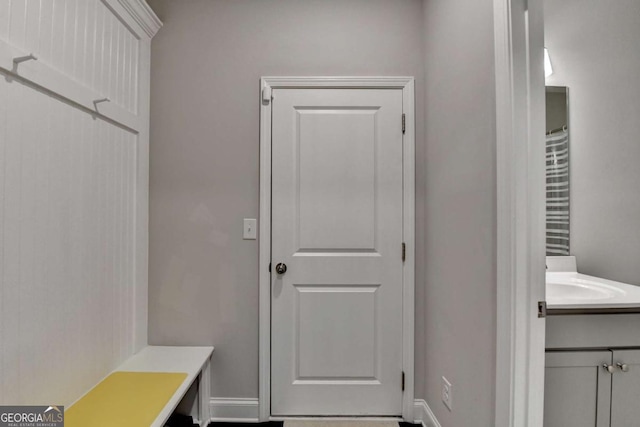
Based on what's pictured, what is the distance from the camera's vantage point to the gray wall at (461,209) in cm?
128

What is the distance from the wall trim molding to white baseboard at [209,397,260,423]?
2.20 m

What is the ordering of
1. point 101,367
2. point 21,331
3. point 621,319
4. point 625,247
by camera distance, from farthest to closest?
point 625,247, point 101,367, point 621,319, point 21,331

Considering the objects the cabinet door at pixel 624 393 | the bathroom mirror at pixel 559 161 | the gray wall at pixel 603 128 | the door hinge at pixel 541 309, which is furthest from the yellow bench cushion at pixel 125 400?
the gray wall at pixel 603 128

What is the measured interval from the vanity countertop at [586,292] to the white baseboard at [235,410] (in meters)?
1.66

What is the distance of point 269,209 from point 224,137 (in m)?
0.51

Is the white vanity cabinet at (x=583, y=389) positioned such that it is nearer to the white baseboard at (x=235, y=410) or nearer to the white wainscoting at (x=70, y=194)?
the white baseboard at (x=235, y=410)

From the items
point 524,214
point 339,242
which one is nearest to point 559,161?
point 524,214

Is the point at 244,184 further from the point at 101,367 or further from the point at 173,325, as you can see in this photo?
the point at 101,367

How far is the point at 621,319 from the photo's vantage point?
1.28 metres

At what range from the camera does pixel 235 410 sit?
6.37 feet

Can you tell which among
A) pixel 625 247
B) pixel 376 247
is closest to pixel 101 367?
pixel 376 247

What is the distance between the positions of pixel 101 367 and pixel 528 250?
188 cm

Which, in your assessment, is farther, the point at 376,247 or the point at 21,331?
the point at 376,247

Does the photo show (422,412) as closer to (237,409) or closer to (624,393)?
(624,393)
